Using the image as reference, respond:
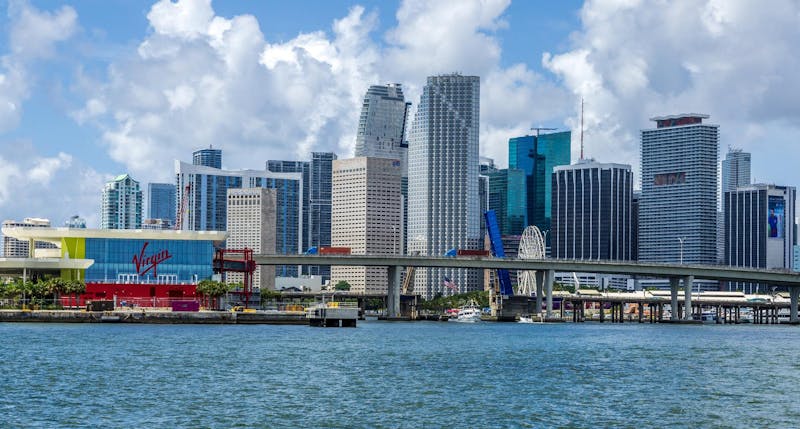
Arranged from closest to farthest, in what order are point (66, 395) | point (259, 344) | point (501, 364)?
point (66, 395)
point (501, 364)
point (259, 344)

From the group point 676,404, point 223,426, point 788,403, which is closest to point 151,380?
point 223,426

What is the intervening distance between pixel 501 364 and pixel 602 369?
34.5 ft

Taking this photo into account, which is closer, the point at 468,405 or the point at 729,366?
the point at 468,405

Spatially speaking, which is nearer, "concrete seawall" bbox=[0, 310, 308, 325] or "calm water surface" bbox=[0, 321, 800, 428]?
"calm water surface" bbox=[0, 321, 800, 428]

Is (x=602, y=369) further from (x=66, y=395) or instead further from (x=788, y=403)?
(x=66, y=395)

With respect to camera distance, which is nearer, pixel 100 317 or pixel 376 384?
pixel 376 384

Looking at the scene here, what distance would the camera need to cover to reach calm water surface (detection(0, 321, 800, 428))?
7375 cm

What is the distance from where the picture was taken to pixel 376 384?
93438mm

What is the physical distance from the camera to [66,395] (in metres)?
82.8

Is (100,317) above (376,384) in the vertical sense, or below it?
above

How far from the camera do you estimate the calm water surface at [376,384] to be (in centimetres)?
7375

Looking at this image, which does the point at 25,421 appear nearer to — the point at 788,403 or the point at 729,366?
the point at 788,403

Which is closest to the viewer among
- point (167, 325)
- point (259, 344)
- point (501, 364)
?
point (501, 364)

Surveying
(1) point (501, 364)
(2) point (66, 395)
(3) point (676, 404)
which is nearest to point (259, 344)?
(1) point (501, 364)
